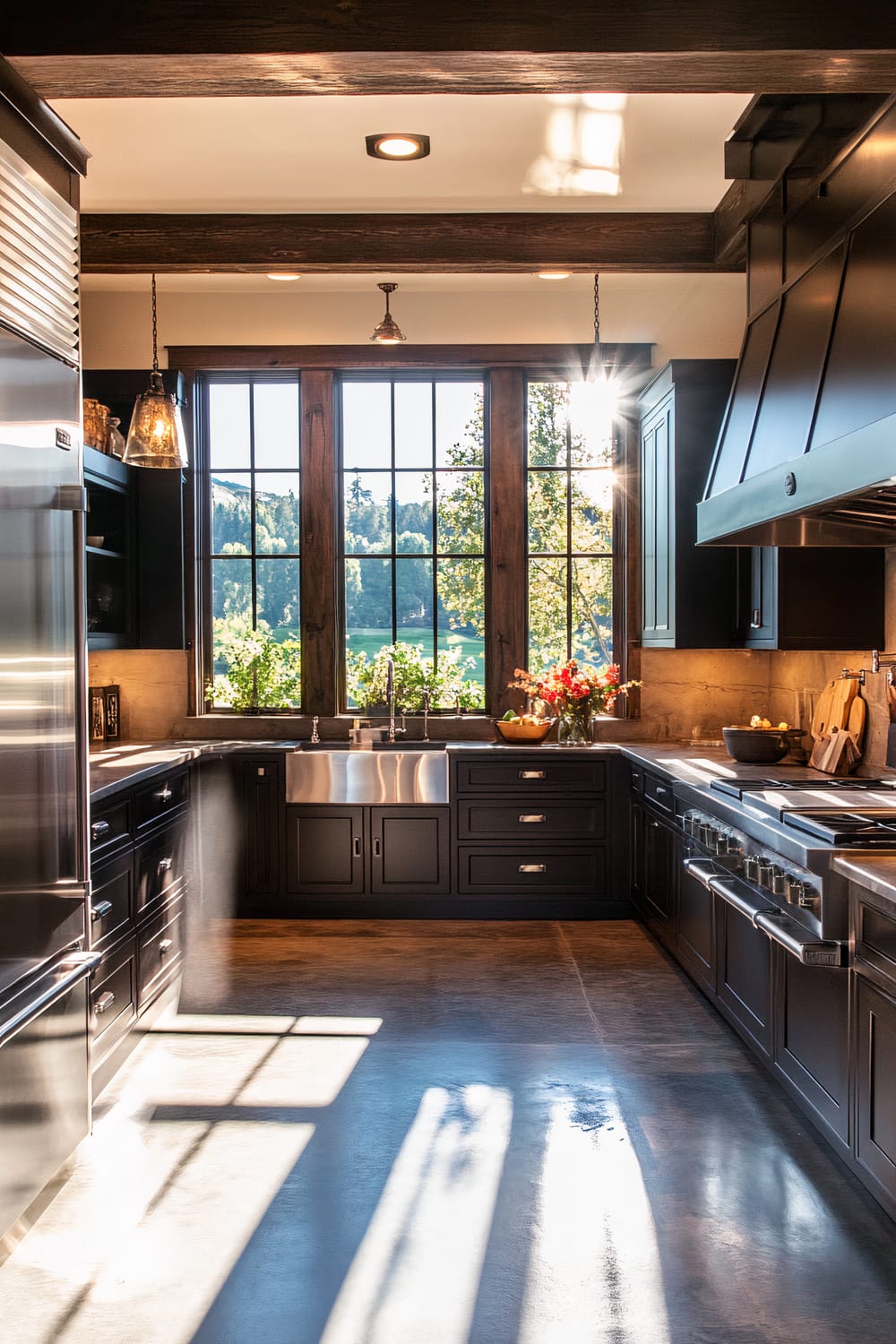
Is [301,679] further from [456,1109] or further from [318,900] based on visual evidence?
[456,1109]

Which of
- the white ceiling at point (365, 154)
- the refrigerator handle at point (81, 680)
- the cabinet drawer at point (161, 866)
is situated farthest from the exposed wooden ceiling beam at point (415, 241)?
the cabinet drawer at point (161, 866)

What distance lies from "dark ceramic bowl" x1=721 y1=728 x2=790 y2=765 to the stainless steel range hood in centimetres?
86

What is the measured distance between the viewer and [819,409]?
328 centimetres

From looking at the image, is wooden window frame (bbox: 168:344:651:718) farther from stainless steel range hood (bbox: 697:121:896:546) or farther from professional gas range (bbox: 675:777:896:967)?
professional gas range (bbox: 675:777:896:967)

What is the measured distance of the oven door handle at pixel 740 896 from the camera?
3207mm

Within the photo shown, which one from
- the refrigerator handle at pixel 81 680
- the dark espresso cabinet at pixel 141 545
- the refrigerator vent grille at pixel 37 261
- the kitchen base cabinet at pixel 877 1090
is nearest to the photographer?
the kitchen base cabinet at pixel 877 1090

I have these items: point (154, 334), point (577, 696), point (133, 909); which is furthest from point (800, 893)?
point (154, 334)

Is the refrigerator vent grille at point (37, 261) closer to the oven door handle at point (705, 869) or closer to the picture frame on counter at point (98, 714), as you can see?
the oven door handle at point (705, 869)

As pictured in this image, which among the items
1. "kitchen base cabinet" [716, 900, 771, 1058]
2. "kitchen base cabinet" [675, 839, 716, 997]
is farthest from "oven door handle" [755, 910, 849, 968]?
"kitchen base cabinet" [675, 839, 716, 997]

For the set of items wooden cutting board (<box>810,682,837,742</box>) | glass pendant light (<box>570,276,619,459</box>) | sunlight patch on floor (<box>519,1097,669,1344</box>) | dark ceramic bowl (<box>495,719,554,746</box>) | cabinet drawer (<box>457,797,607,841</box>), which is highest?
glass pendant light (<box>570,276,619,459</box>)

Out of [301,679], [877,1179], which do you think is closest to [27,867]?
[877,1179]

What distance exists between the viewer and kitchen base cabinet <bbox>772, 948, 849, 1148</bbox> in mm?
2773

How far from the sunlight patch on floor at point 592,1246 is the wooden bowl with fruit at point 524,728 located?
2.73 meters

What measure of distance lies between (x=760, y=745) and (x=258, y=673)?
9.35ft
